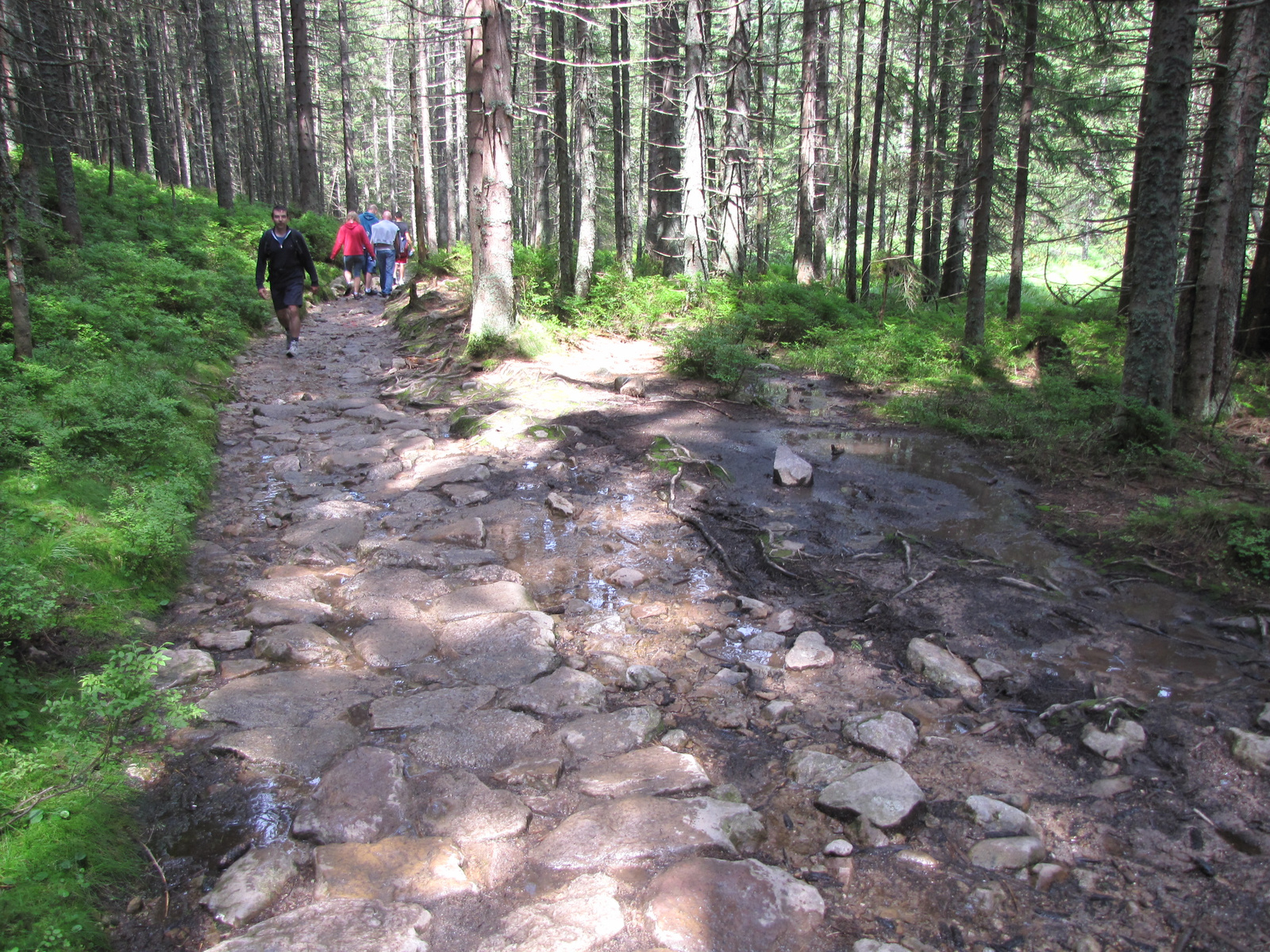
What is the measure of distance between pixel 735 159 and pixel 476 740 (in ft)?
59.0

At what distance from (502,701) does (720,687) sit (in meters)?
1.23

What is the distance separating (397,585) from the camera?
17.0 ft

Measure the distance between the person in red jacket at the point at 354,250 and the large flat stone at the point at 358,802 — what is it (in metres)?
16.4

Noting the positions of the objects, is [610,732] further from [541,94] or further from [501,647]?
[541,94]

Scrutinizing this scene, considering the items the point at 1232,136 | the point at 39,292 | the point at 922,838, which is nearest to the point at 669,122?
the point at 1232,136

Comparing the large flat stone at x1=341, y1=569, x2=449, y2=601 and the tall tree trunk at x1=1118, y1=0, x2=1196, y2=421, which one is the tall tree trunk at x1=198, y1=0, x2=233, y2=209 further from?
the tall tree trunk at x1=1118, y1=0, x2=1196, y2=421

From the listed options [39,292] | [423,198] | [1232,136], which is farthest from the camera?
[423,198]

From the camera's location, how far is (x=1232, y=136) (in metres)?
8.33

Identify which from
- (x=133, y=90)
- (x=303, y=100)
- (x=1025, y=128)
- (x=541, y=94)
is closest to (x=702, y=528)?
(x=1025, y=128)

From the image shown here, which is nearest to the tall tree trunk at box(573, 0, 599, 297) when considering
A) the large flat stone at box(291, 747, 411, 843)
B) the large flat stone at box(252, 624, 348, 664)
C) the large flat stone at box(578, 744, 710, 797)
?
the large flat stone at box(252, 624, 348, 664)

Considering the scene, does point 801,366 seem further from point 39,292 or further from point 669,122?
point 39,292

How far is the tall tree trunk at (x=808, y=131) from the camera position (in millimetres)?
17516

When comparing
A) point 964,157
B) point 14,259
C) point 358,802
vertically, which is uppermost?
point 964,157

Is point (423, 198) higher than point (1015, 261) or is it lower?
higher
